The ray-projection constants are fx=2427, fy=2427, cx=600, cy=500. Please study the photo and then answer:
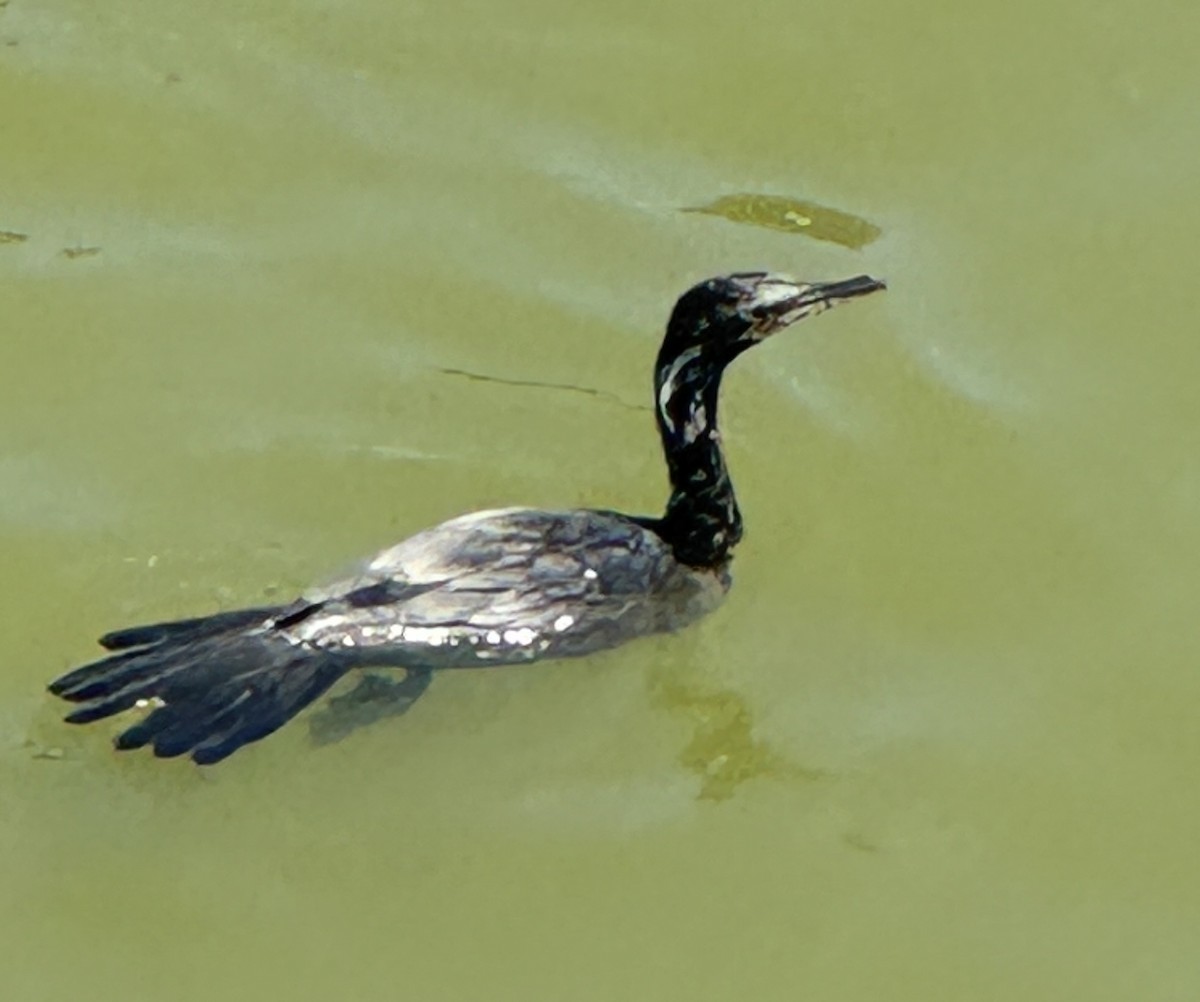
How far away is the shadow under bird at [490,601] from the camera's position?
23.5 feet

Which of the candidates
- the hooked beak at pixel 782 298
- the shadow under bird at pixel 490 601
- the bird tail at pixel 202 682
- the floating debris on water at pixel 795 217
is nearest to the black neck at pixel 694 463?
Result: the shadow under bird at pixel 490 601

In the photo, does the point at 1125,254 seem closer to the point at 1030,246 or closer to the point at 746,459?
the point at 1030,246

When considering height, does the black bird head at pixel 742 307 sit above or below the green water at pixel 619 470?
above

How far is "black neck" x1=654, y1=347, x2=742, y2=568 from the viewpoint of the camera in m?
7.59

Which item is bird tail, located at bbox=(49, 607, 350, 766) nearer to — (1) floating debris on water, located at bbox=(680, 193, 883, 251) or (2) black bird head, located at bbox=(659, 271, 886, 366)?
(2) black bird head, located at bbox=(659, 271, 886, 366)

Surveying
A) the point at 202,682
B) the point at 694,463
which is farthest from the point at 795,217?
the point at 202,682

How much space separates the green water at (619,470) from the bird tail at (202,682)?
0.78ft

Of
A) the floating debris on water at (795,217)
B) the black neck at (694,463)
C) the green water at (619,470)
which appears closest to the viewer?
the green water at (619,470)

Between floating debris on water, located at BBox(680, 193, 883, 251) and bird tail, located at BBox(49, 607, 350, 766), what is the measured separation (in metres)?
2.81

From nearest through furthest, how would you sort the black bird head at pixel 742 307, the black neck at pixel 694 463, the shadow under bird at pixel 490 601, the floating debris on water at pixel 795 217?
the shadow under bird at pixel 490 601 → the black bird head at pixel 742 307 → the black neck at pixel 694 463 → the floating debris on water at pixel 795 217

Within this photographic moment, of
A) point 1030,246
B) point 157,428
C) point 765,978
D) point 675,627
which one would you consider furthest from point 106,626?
point 1030,246

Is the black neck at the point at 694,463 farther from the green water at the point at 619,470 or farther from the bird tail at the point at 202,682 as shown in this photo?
the bird tail at the point at 202,682

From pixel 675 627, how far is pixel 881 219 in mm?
2270

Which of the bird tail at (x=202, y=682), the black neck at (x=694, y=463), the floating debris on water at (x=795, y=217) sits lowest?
the bird tail at (x=202, y=682)
